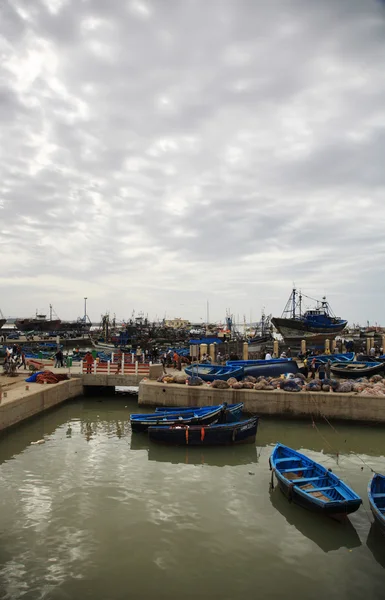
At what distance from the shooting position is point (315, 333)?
5559 centimetres

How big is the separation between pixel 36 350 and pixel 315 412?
4601cm

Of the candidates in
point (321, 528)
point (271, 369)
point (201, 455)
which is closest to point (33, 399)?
point (201, 455)

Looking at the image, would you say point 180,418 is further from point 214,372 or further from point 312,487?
point 214,372

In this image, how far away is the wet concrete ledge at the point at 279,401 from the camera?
20141mm

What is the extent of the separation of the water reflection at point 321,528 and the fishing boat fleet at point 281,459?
208mm

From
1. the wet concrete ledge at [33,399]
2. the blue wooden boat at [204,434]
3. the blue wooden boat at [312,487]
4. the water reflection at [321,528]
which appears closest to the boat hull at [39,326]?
the wet concrete ledge at [33,399]

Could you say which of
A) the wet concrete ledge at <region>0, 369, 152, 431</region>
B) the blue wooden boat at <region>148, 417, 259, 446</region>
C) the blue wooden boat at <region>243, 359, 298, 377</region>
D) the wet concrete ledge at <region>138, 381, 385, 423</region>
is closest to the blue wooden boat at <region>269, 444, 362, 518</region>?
the blue wooden boat at <region>148, 417, 259, 446</region>

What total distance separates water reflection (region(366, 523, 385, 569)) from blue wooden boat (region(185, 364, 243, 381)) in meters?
15.2

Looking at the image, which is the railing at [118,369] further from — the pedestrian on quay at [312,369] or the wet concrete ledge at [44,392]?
the pedestrian on quay at [312,369]

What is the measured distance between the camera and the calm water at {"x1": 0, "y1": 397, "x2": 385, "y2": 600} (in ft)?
25.8

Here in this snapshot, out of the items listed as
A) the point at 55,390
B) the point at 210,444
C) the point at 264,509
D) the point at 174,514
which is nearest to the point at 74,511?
the point at 174,514

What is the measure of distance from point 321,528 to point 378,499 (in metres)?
1.60

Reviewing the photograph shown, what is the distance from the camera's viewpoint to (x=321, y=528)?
10000mm

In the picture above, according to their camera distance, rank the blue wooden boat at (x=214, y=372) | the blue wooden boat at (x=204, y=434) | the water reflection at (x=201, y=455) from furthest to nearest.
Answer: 1. the blue wooden boat at (x=214, y=372)
2. the blue wooden boat at (x=204, y=434)
3. the water reflection at (x=201, y=455)
